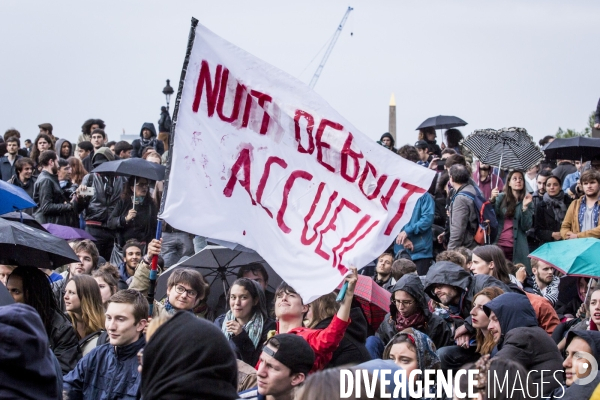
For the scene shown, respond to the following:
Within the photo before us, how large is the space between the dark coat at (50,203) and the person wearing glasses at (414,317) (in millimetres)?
6899

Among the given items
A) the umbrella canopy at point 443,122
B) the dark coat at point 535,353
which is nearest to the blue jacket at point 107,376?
the dark coat at point 535,353

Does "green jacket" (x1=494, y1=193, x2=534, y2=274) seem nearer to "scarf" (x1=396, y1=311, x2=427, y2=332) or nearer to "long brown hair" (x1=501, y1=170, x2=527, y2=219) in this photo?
"long brown hair" (x1=501, y1=170, x2=527, y2=219)

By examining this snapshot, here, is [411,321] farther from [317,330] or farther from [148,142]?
[148,142]

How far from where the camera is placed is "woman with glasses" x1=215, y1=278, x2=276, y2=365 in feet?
23.6

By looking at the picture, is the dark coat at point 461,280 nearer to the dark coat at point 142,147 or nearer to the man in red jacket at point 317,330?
the man in red jacket at point 317,330

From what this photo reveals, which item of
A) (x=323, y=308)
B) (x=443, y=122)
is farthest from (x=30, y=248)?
(x=443, y=122)

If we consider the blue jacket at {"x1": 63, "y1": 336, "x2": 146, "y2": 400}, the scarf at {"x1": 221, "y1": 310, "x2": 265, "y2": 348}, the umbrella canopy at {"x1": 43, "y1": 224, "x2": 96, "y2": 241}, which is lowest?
the blue jacket at {"x1": 63, "y1": 336, "x2": 146, "y2": 400}

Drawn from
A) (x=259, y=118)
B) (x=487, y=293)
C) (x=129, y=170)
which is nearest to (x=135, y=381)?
(x=259, y=118)

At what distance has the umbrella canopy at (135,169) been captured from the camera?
12.2 m

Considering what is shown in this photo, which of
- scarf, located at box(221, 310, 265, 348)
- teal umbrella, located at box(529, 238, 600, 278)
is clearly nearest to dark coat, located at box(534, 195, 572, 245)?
teal umbrella, located at box(529, 238, 600, 278)

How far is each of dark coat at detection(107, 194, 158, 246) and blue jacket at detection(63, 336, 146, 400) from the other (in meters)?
6.77

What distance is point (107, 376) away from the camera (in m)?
5.74

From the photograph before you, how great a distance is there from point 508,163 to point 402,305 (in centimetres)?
514

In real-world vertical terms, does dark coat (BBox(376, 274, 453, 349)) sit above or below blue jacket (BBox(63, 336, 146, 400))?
above
